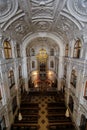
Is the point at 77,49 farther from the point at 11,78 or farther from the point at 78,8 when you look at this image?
the point at 11,78

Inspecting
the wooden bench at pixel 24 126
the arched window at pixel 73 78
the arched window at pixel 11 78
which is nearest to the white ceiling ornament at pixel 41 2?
the arched window at pixel 11 78

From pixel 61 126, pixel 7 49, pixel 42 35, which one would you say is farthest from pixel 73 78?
pixel 42 35

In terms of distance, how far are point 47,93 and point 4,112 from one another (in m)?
10.8

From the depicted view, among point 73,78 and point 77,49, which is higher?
point 77,49

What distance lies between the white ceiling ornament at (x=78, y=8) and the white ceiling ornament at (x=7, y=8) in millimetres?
3817

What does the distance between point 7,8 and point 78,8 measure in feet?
17.5

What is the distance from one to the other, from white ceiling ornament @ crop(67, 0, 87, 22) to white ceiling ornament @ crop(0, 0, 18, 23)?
150 inches

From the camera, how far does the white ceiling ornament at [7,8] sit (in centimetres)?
592

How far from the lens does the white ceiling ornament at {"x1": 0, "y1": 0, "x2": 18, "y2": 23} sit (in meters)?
5.92

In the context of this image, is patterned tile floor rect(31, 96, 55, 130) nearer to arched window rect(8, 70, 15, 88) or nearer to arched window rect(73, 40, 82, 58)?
arched window rect(8, 70, 15, 88)

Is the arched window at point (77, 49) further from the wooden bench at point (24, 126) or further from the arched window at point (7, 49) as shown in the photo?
the wooden bench at point (24, 126)

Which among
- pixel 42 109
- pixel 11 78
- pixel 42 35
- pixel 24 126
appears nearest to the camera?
pixel 24 126

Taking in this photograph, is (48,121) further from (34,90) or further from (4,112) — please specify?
(34,90)

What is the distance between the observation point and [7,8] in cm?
643
